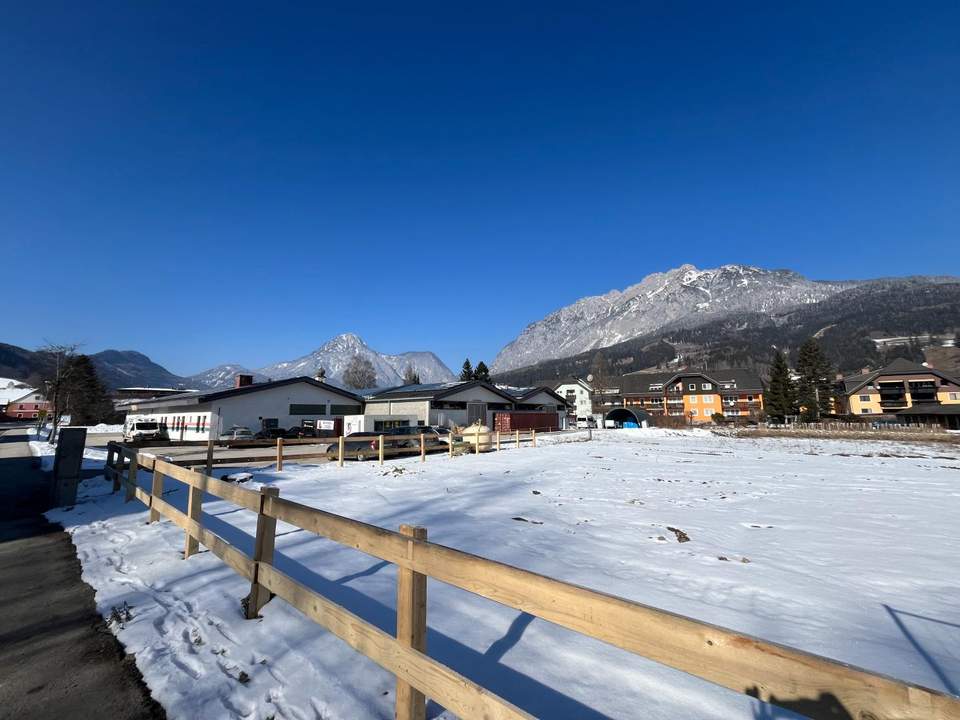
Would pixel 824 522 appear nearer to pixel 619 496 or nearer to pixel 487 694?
pixel 619 496

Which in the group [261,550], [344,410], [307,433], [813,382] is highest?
[813,382]

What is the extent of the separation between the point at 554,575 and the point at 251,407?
37313mm

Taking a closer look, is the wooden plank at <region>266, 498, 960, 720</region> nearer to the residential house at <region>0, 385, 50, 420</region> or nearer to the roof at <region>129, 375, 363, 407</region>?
the roof at <region>129, 375, 363, 407</region>

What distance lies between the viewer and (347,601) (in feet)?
15.1

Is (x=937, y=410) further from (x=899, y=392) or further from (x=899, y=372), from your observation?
(x=899, y=372)

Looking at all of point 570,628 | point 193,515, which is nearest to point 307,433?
point 193,515

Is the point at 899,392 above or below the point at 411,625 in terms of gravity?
above

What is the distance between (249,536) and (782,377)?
7231cm

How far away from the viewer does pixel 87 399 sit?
6762 cm

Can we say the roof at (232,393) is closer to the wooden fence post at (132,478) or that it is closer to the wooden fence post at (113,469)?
the wooden fence post at (113,469)

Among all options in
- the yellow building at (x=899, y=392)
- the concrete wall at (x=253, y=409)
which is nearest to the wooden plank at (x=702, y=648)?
the concrete wall at (x=253, y=409)

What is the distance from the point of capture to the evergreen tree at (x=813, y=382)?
6406cm

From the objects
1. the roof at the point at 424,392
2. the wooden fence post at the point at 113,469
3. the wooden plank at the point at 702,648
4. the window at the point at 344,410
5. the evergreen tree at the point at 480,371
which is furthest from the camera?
the evergreen tree at the point at 480,371

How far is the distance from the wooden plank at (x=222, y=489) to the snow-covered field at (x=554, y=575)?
1024mm
